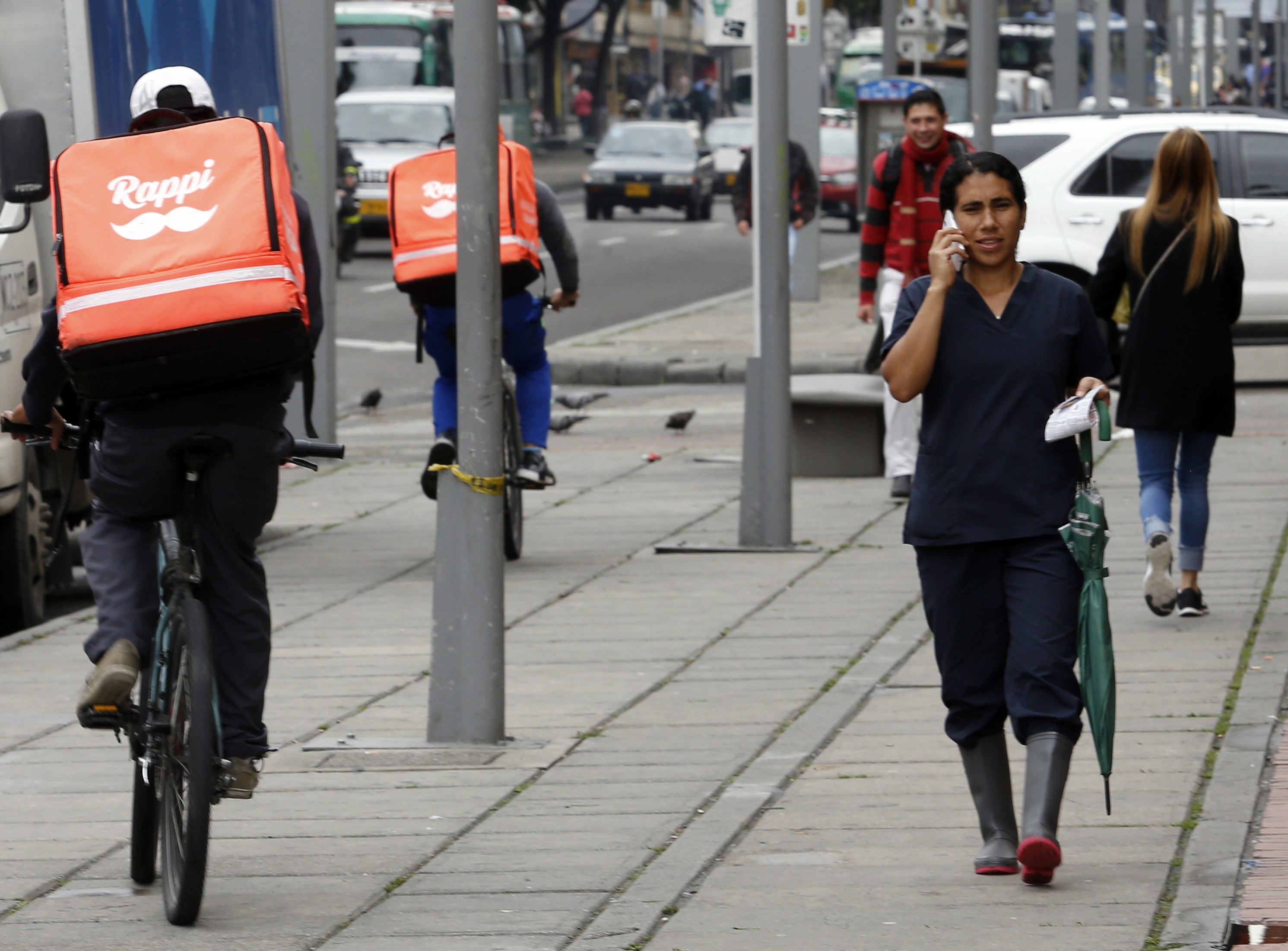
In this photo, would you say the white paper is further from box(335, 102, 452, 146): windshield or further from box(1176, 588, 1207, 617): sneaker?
box(335, 102, 452, 146): windshield

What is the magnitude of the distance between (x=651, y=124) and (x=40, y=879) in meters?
39.3

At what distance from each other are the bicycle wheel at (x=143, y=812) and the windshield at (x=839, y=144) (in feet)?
119

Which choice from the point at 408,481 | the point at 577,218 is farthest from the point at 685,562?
the point at 577,218

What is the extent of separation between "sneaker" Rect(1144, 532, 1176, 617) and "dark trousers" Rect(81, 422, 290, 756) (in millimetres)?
3787

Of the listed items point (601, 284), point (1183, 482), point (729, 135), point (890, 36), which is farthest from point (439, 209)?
point (729, 135)

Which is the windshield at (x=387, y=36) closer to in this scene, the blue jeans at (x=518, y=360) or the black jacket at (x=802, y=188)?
the black jacket at (x=802, y=188)

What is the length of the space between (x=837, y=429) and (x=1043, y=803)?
736 centimetres

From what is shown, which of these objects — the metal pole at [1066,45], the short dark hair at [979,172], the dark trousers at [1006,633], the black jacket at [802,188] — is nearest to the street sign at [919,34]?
the metal pole at [1066,45]

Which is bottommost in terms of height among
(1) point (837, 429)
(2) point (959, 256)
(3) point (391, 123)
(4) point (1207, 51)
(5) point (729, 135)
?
(5) point (729, 135)

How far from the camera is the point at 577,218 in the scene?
4359 cm

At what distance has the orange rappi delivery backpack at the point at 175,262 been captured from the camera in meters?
4.84

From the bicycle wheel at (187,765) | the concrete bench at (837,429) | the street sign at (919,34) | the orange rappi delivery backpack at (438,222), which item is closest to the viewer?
the bicycle wheel at (187,765)

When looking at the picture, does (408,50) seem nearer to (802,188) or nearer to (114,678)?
(802,188)

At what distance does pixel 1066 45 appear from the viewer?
3362 cm
